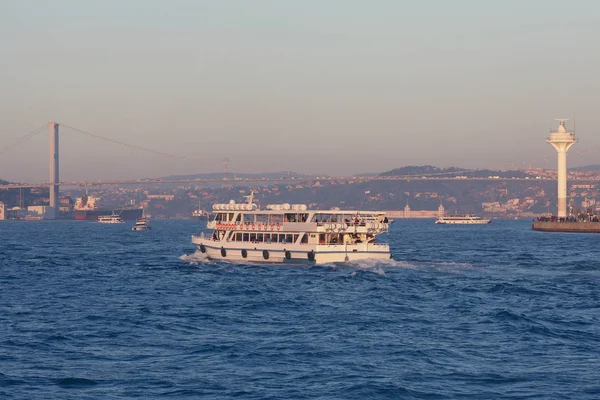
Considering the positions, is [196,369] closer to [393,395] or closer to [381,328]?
[393,395]

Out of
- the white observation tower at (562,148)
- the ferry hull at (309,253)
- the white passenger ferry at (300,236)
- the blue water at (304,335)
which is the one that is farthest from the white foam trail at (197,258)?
the white observation tower at (562,148)

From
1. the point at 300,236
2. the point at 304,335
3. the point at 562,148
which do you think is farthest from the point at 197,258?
the point at 562,148

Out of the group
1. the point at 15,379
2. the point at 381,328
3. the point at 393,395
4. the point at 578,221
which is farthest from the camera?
the point at 578,221

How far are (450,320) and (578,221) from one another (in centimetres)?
12182

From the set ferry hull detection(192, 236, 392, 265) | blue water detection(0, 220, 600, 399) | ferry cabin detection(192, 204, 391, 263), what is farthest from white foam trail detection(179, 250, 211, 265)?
blue water detection(0, 220, 600, 399)

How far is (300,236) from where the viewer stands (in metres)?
61.3

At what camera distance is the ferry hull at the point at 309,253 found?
195 ft

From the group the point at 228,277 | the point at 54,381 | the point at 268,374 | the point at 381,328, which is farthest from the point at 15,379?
the point at 228,277

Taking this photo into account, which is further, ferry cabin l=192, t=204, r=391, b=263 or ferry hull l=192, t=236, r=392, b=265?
ferry cabin l=192, t=204, r=391, b=263

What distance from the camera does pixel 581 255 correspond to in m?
76.7

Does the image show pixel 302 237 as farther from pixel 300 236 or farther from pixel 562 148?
pixel 562 148

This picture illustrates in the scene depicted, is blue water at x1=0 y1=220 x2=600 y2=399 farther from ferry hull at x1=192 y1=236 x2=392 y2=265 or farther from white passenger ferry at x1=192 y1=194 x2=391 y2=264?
white passenger ferry at x1=192 y1=194 x2=391 y2=264

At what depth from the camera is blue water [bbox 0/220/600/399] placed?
79.0 feet

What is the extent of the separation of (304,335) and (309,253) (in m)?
28.1
